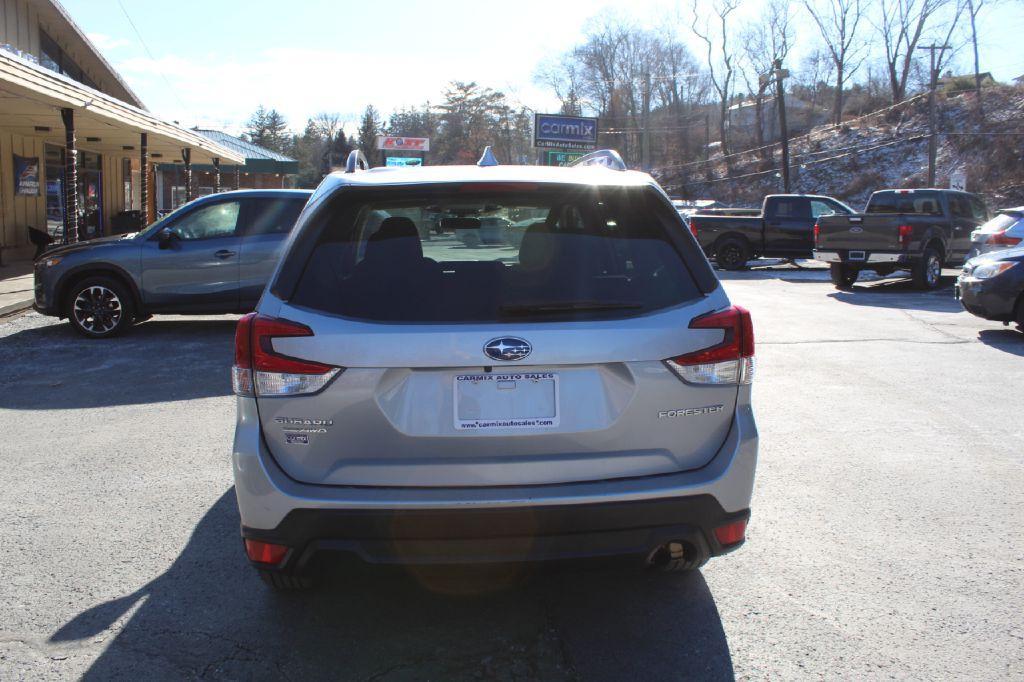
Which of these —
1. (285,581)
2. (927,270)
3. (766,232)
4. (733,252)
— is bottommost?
(285,581)

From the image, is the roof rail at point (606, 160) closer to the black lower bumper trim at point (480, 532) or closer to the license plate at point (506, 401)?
the license plate at point (506, 401)

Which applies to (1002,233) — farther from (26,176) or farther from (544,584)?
(26,176)

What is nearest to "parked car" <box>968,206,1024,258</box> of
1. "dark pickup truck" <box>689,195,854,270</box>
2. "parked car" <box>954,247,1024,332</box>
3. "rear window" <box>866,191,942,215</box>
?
"rear window" <box>866,191,942,215</box>

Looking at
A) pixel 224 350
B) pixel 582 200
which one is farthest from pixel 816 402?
pixel 224 350

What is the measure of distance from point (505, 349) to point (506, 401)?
182 mm

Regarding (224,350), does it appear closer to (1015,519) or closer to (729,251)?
(1015,519)

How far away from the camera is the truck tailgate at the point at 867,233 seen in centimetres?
1739

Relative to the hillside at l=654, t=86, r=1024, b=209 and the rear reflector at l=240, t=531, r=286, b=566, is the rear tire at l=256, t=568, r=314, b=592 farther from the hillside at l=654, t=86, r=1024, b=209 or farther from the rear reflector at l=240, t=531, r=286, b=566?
the hillside at l=654, t=86, r=1024, b=209

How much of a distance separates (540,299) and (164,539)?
2.53 metres

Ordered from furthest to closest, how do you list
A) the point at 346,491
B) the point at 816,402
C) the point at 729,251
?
the point at 729,251 < the point at 816,402 < the point at 346,491

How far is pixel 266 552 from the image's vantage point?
3.08 meters

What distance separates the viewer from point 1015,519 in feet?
15.4

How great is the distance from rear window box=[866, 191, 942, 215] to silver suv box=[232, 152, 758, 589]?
17.0 metres

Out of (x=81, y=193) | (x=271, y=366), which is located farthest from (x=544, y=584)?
(x=81, y=193)
